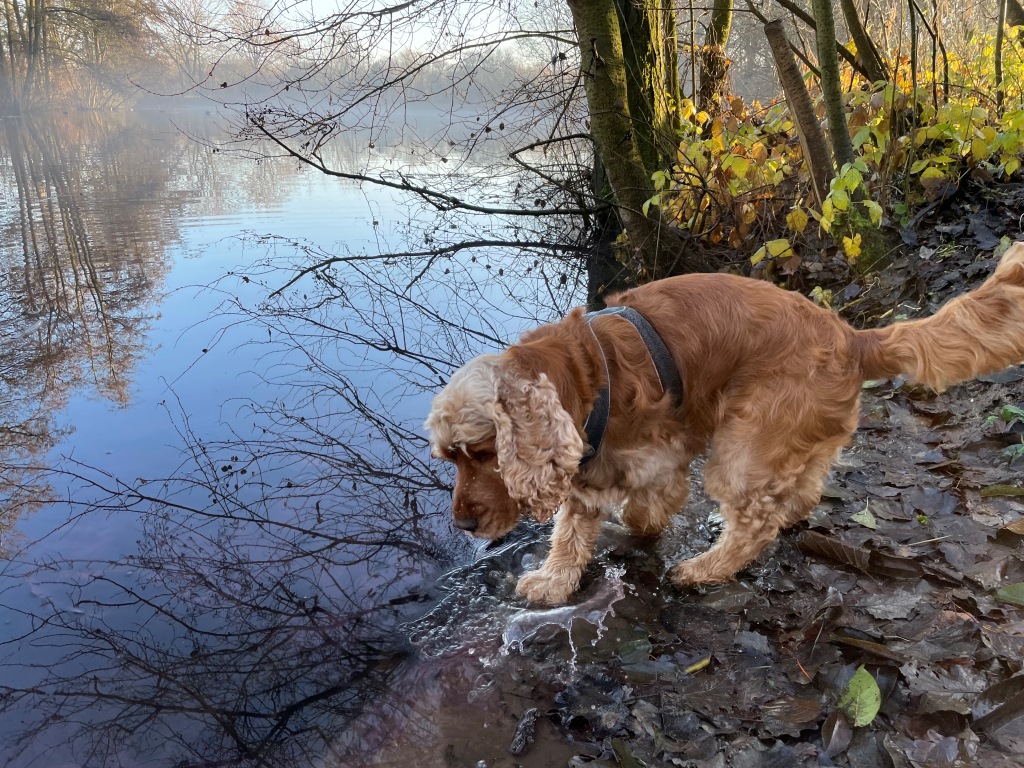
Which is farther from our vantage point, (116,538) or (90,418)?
(90,418)

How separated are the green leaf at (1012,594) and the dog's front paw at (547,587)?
1861 millimetres

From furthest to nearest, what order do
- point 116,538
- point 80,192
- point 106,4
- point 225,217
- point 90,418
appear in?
point 106,4
point 80,192
point 225,217
point 90,418
point 116,538

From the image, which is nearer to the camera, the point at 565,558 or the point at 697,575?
the point at 697,575

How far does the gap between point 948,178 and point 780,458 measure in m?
4.67

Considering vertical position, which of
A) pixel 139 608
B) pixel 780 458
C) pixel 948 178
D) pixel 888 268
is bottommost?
pixel 139 608

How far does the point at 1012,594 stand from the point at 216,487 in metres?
4.46

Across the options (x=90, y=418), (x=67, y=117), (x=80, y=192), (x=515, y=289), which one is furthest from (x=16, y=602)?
(x=67, y=117)

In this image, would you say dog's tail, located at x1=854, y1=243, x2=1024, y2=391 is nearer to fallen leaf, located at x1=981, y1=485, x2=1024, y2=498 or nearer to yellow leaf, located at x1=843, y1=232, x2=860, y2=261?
fallen leaf, located at x1=981, y1=485, x2=1024, y2=498

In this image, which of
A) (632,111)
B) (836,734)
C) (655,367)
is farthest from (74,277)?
(836,734)

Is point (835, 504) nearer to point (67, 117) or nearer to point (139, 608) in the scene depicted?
point (139, 608)

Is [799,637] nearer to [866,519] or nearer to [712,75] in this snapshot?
[866,519]

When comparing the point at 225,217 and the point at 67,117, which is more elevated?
the point at 67,117

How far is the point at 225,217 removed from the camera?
1241 cm

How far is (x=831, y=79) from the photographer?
19.6 ft
